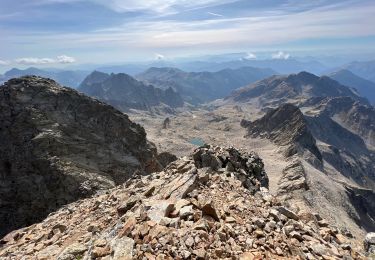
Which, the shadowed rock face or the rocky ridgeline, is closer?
the rocky ridgeline

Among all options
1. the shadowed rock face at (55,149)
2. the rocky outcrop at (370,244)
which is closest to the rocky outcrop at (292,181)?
the shadowed rock face at (55,149)

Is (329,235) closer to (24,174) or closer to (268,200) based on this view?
(268,200)

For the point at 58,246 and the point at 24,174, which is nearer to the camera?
the point at 58,246

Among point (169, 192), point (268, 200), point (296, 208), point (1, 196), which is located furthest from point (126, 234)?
point (1, 196)

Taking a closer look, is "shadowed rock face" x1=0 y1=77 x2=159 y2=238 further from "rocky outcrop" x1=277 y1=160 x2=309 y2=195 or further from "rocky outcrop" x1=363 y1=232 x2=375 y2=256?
"rocky outcrop" x1=277 y1=160 x2=309 y2=195

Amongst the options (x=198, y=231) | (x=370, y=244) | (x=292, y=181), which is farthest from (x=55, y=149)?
(x=292, y=181)

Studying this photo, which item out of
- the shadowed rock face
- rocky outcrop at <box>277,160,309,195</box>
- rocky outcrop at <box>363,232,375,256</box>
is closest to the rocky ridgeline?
rocky outcrop at <box>363,232,375,256</box>

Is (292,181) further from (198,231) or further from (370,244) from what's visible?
(198,231)
